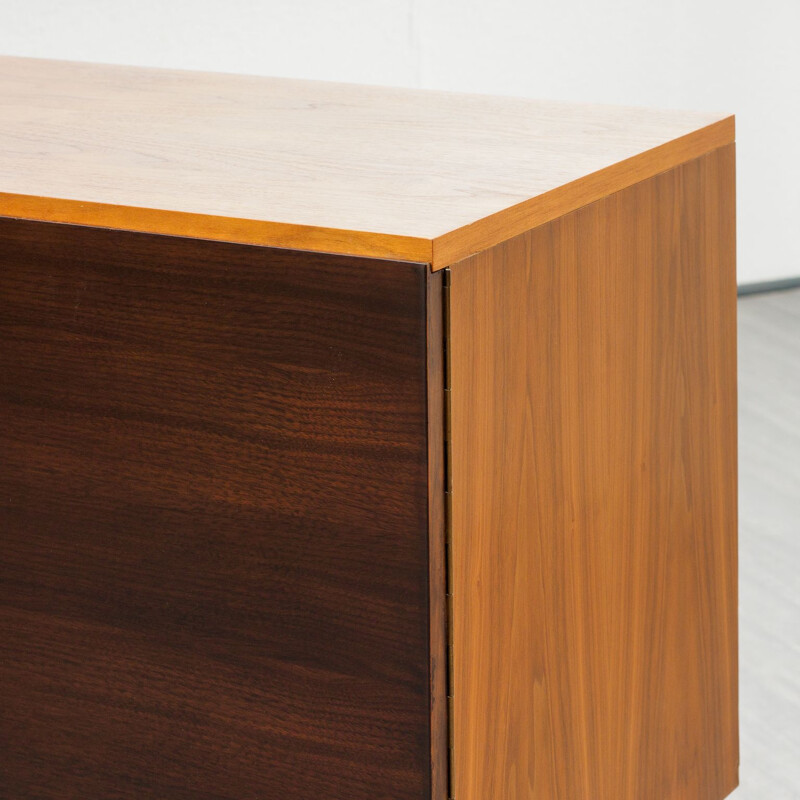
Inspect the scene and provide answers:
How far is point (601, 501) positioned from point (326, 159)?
0.38m

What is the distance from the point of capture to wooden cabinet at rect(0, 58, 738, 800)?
892 millimetres

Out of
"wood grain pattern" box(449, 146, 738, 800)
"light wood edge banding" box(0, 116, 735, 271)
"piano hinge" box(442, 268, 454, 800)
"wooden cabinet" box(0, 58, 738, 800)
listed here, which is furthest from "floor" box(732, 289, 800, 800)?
"light wood edge banding" box(0, 116, 735, 271)

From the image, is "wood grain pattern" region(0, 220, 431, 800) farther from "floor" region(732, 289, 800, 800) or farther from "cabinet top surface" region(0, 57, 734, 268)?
"floor" region(732, 289, 800, 800)

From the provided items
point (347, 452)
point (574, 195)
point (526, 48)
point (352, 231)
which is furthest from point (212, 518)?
point (526, 48)

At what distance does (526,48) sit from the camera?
132 inches

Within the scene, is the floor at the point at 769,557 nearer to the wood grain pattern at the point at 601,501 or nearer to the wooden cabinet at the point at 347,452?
the wood grain pattern at the point at 601,501

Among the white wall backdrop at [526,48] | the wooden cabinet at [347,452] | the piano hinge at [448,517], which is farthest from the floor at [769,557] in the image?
the piano hinge at [448,517]

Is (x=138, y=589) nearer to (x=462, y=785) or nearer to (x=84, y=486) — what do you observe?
(x=84, y=486)

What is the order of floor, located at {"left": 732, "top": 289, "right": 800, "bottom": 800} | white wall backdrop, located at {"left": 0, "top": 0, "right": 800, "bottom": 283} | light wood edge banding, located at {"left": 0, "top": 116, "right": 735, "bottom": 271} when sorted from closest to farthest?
1. light wood edge banding, located at {"left": 0, "top": 116, "right": 735, "bottom": 271}
2. floor, located at {"left": 732, "top": 289, "right": 800, "bottom": 800}
3. white wall backdrop, located at {"left": 0, "top": 0, "right": 800, "bottom": 283}

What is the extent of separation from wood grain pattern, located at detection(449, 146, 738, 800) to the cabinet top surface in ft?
0.10

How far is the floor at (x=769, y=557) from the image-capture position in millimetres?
1596

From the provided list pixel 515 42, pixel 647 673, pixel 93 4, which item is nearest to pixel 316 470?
pixel 647 673

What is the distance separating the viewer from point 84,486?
1.04m

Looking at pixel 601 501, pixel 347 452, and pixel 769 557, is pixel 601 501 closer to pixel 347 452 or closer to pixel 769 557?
pixel 347 452
